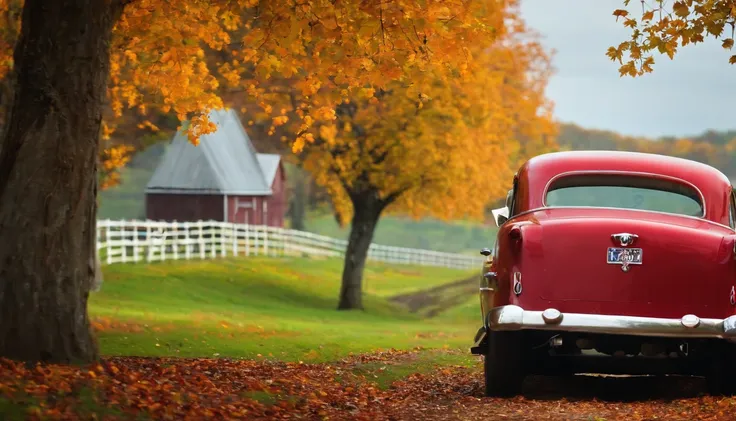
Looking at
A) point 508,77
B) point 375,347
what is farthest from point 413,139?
point 375,347

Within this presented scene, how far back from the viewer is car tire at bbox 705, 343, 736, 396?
11.0 m

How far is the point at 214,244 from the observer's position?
4288 cm

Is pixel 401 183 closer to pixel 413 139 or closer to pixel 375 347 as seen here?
pixel 413 139

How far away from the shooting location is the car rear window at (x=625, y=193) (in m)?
11.6

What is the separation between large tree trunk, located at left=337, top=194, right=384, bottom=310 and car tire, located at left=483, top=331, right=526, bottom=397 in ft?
72.0

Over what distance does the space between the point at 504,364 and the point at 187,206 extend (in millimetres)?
39674

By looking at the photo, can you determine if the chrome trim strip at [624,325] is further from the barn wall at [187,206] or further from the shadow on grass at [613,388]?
the barn wall at [187,206]

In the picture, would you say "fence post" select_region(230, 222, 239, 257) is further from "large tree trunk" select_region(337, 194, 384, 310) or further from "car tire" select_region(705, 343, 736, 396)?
"car tire" select_region(705, 343, 736, 396)

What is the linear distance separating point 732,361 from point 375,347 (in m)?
9.19

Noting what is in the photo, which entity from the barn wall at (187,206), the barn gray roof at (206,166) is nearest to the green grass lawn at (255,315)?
the barn wall at (187,206)

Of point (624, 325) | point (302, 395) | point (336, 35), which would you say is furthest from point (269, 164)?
point (624, 325)

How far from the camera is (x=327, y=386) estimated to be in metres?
12.6

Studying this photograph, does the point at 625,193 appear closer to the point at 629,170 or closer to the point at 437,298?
the point at 629,170

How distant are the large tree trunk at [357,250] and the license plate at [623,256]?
74.3 ft
